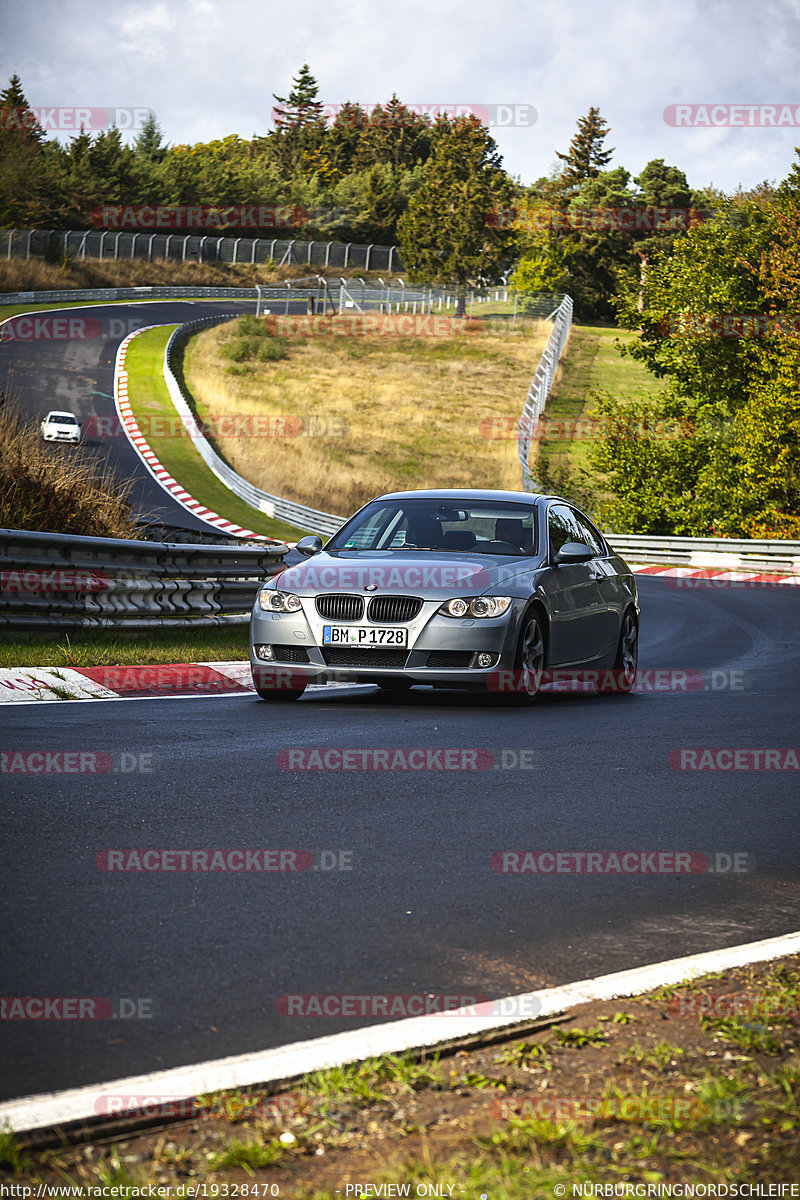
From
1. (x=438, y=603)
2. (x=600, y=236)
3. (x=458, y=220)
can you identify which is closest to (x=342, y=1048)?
(x=438, y=603)

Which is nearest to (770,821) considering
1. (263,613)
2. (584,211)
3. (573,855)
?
(573,855)

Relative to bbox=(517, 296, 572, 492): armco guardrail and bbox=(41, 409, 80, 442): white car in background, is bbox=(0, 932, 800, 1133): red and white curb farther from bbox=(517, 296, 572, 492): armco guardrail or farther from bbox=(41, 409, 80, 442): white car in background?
bbox=(517, 296, 572, 492): armco guardrail

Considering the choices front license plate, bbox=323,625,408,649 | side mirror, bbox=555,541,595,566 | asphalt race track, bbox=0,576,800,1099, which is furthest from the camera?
side mirror, bbox=555,541,595,566

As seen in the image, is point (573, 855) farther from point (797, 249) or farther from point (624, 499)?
point (797, 249)

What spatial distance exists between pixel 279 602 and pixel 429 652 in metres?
1.24

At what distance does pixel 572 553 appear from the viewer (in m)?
10.8

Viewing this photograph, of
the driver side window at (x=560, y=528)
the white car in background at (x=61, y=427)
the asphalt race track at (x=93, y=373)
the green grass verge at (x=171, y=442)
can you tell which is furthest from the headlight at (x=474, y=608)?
the white car in background at (x=61, y=427)

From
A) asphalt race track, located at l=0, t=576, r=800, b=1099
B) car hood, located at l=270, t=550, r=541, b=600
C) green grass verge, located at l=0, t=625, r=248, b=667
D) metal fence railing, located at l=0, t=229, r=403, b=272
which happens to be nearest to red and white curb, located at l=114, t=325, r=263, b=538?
green grass verge, located at l=0, t=625, r=248, b=667

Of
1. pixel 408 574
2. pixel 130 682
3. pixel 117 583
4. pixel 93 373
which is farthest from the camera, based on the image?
pixel 93 373

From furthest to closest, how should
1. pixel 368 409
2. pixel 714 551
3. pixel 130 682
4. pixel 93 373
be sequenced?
pixel 368 409 → pixel 93 373 → pixel 714 551 → pixel 130 682

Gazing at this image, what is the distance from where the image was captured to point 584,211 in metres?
107

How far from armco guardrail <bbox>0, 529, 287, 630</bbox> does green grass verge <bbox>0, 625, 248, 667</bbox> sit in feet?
0.40

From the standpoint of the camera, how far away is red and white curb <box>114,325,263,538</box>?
3375cm

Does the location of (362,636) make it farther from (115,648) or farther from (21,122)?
(21,122)
